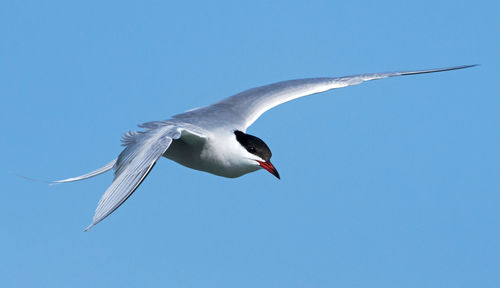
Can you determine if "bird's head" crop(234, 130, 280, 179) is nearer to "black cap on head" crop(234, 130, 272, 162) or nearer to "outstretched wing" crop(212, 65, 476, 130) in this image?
"black cap on head" crop(234, 130, 272, 162)

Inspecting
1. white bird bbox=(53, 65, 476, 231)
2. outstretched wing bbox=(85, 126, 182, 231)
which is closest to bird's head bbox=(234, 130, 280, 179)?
white bird bbox=(53, 65, 476, 231)

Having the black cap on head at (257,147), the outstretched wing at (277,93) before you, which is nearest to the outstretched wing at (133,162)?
the black cap on head at (257,147)

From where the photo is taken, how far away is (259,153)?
285 inches

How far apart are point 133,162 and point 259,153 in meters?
1.52

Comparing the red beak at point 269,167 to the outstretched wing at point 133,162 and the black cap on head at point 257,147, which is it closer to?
the black cap on head at point 257,147

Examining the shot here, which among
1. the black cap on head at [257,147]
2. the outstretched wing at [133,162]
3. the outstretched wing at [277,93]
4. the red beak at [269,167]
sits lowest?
the outstretched wing at [133,162]

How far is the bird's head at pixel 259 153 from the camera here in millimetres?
7238

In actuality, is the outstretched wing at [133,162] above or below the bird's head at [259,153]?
below

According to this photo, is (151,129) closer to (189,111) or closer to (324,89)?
(189,111)

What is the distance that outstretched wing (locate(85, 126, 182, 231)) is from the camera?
5.68m

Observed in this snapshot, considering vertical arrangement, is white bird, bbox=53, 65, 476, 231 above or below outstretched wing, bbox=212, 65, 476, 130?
below

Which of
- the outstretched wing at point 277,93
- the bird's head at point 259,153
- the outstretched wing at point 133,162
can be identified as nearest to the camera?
the outstretched wing at point 133,162

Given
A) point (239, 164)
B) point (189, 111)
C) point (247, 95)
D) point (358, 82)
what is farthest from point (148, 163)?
point (358, 82)

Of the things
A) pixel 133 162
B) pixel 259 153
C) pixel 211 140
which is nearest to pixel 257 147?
pixel 259 153
